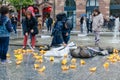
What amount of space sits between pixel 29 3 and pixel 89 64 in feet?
116

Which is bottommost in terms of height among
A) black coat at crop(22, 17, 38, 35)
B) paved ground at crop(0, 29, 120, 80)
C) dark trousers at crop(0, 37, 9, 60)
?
paved ground at crop(0, 29, 120, 80)

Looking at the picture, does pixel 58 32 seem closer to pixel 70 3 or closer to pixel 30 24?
pixel 30 24

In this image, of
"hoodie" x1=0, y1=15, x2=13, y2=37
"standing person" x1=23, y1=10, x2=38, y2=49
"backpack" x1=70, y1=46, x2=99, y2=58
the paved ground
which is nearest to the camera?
the paved ground

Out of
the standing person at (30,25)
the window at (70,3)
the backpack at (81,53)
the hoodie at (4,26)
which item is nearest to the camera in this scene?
the hoodie at (4,26)

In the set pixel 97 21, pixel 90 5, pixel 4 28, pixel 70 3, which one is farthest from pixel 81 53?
pixel 70 3

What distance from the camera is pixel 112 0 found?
54.2m

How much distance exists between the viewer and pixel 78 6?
54812 millimetres

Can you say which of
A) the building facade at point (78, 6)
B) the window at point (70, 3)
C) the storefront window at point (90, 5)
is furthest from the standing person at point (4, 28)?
the window at point (70, 3)

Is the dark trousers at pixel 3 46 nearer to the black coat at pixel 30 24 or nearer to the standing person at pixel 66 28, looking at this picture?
the standing person at pixel 66 28

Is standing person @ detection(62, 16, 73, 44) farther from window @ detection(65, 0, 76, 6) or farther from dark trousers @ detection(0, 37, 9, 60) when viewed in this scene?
window @ detection(65, 0, 76, 6)

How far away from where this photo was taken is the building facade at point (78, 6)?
53.9 meters

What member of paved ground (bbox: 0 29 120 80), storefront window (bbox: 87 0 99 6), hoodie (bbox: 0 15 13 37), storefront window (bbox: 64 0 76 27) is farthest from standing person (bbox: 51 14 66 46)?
storefront window (bbox: 64 0 76 27)

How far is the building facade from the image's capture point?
177 ft

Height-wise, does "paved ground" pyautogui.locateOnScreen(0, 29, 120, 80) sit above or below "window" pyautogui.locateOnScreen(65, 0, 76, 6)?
below
